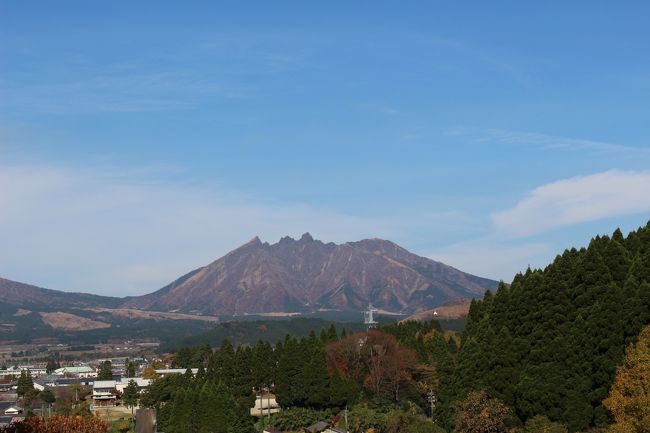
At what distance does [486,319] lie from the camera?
2083 inches

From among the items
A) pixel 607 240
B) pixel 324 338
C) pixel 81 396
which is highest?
pixel 607 240

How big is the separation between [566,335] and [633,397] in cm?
1142

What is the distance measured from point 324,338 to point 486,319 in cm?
4072

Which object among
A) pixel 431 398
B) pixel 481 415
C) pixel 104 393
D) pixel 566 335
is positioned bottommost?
pixel 104 393

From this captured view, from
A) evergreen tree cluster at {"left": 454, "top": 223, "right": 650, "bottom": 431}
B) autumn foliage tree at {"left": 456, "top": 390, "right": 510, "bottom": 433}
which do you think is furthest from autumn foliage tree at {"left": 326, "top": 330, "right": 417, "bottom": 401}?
autumn foliage tree at {"left": 456, "top": 390, "right": 510, "bottom": 433}

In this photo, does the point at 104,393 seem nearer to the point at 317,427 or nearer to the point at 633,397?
the point at 317,427

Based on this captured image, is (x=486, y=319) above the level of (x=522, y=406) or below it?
above

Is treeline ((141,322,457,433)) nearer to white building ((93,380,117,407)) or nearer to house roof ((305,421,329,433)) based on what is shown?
house roof ((305,421,329,433))

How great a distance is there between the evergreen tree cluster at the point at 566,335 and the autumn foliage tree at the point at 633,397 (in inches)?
251

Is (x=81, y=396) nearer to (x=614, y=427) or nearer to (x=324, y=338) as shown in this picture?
(x=324, y=338)

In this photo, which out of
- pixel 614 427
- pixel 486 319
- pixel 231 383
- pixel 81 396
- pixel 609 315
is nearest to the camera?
pixel 614 427

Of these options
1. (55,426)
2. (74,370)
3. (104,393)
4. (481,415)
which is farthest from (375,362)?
(74,370)

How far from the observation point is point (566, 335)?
43438 millimetres

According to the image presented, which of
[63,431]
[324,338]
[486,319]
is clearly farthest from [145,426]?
[324,338]
